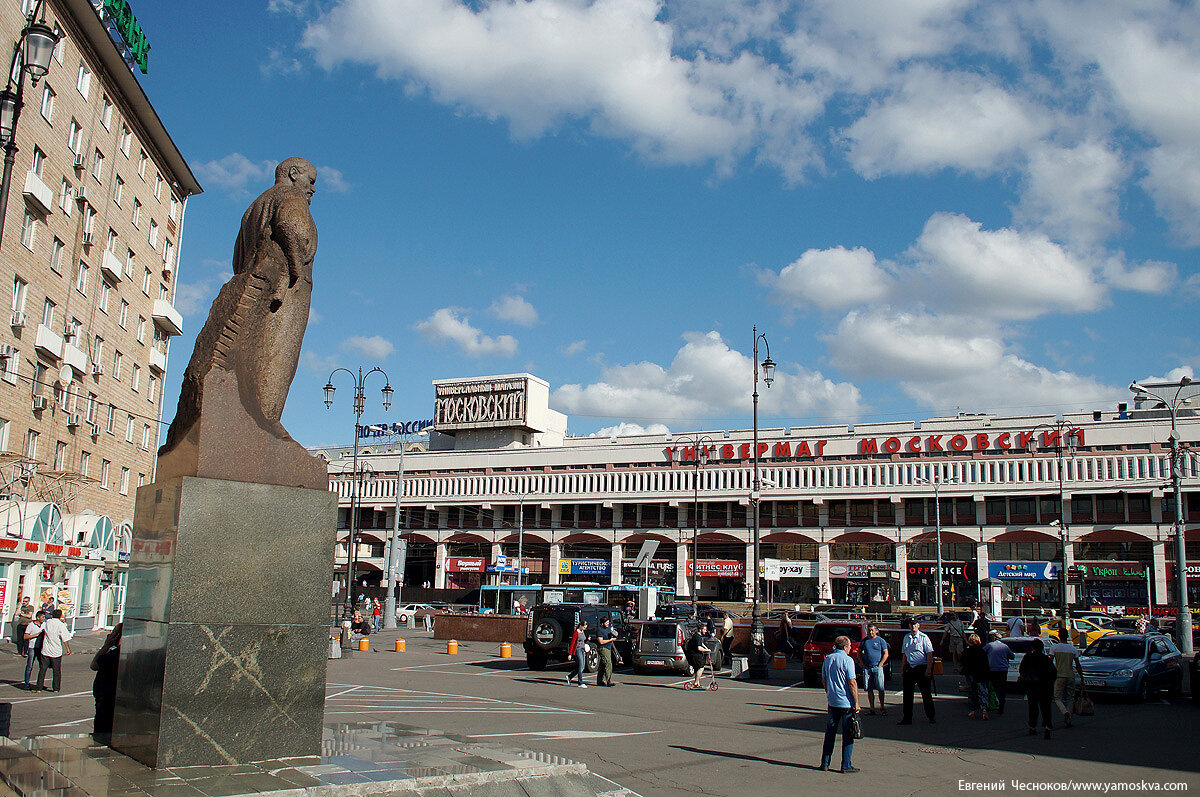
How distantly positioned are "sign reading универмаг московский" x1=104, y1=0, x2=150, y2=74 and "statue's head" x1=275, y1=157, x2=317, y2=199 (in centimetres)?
3518

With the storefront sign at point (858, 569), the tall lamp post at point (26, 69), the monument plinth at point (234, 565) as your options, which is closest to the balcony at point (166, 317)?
the tall lamp post at point (26, 69)

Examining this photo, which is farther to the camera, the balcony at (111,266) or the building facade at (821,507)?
the building facade at (821,507)

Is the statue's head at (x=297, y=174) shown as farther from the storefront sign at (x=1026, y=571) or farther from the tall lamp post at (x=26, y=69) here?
the storefront sign at (x=1026, y=571)

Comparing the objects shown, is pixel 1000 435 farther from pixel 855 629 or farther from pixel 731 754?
pixel 731 754

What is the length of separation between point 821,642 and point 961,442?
58.2 metres

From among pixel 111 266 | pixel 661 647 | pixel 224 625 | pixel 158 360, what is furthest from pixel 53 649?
pixel 158 360

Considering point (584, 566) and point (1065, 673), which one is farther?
point (584, 566)

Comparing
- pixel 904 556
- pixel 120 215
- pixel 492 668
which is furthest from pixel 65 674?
pixel 904 556

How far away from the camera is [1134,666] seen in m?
21.0

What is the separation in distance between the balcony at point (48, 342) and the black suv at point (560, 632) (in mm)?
20733

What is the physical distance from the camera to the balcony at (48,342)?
3416 centimetres

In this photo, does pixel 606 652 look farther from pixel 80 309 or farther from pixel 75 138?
pixel 75 138

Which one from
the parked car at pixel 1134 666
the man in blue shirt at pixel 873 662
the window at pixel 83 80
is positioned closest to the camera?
the man in blue shirt at pixel 873 662

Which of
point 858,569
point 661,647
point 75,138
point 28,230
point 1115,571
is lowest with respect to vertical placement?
point 661,647
